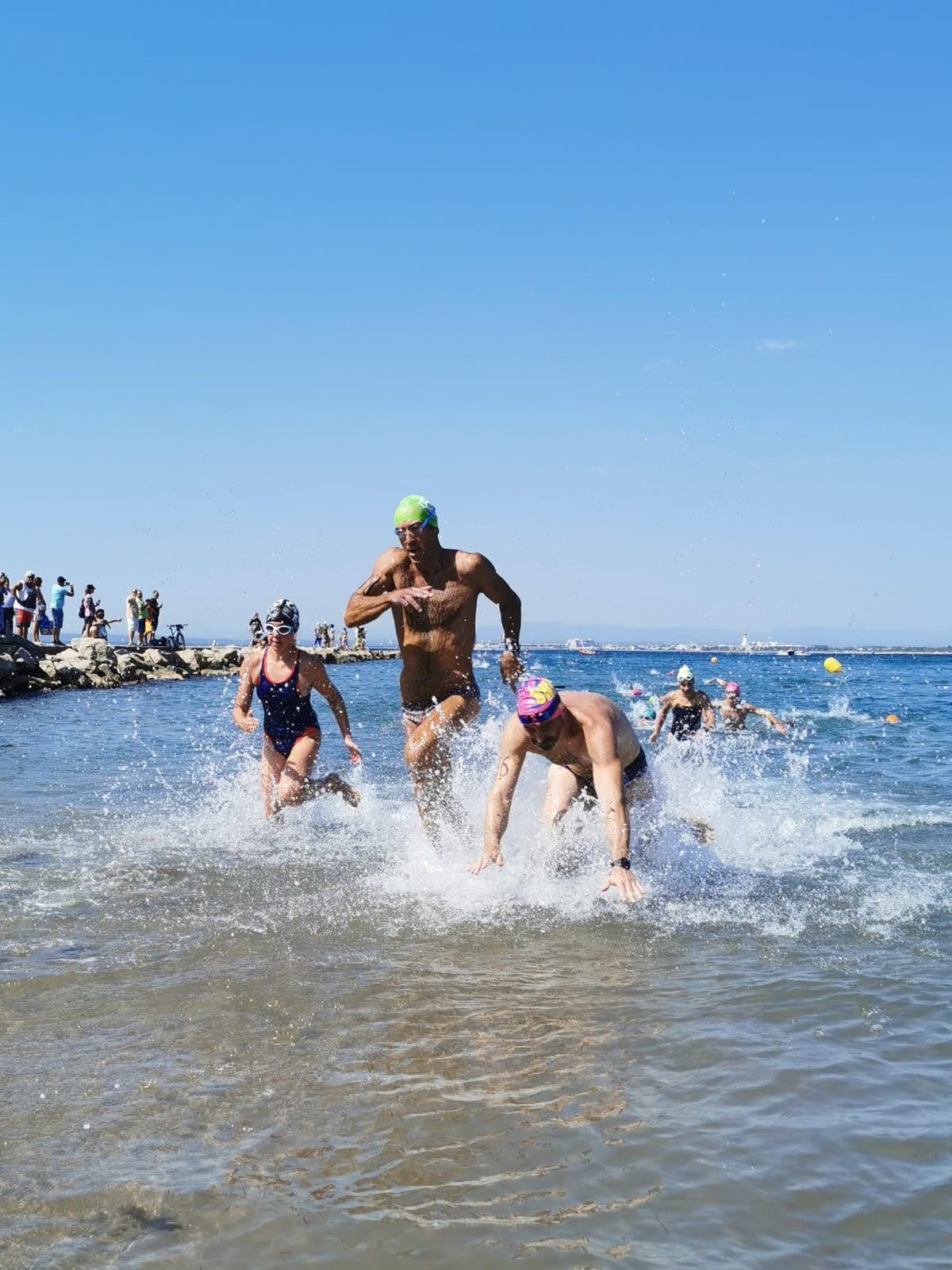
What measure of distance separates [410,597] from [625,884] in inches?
89.5

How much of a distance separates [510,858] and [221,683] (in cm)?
2938

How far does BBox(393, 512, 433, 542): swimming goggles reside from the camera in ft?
22.7

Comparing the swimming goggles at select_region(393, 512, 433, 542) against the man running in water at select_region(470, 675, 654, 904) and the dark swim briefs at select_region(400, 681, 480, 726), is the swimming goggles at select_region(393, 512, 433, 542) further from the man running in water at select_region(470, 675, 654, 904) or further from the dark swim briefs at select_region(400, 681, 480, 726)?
the man running in water at select_region(470, 675, 654, 904)

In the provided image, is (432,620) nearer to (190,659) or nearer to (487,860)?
(487,860)

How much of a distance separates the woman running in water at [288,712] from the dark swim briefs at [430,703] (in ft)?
4.73

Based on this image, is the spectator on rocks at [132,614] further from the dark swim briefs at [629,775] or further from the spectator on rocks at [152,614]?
the dark swim briefs at [629,775]

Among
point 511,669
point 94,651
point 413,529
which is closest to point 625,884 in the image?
point 511,669

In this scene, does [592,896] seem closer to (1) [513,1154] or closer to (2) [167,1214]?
(1) [513,1154]

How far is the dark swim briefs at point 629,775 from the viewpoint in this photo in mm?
6824

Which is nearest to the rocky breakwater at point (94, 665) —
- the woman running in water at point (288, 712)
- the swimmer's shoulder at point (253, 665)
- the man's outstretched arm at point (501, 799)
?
the swimmer's shoulder at point (253, 665)

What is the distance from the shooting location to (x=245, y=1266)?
264 centimetres

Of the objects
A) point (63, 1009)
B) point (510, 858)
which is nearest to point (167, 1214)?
point (63, 1009)

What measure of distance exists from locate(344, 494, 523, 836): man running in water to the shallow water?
1.33ft

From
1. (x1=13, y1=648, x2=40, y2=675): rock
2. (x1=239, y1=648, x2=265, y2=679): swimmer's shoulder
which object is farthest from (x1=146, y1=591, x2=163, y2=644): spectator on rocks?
Result: (x1=239, y1=648, x2=265, y2=679): swimmer's shoulder
